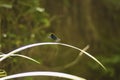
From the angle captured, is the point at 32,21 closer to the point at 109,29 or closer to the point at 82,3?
the point at 82,3

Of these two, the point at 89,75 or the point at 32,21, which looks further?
the point at 89,75

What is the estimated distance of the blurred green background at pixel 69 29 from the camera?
5.52ft

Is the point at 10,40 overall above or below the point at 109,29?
below

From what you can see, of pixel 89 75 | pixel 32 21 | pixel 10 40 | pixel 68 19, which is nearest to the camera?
pixel 10 40

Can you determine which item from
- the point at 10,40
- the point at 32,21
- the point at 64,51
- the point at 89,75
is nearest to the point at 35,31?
the point at 32,21

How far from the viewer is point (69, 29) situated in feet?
7.55

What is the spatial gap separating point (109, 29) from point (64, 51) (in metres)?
0.46

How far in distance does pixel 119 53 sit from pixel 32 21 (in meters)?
0.79

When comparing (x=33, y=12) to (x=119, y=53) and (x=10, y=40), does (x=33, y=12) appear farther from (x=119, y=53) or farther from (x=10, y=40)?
(x=119, y=53)

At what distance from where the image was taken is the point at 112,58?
7.45 ft

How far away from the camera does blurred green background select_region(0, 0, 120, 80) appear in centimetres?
168

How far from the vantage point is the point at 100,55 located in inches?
89.3

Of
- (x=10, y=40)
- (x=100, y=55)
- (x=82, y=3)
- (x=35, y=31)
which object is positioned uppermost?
(x=82, y=3)

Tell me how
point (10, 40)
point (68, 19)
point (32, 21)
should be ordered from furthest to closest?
point (68, 19)
point (32, 21)
point (10, 40)
